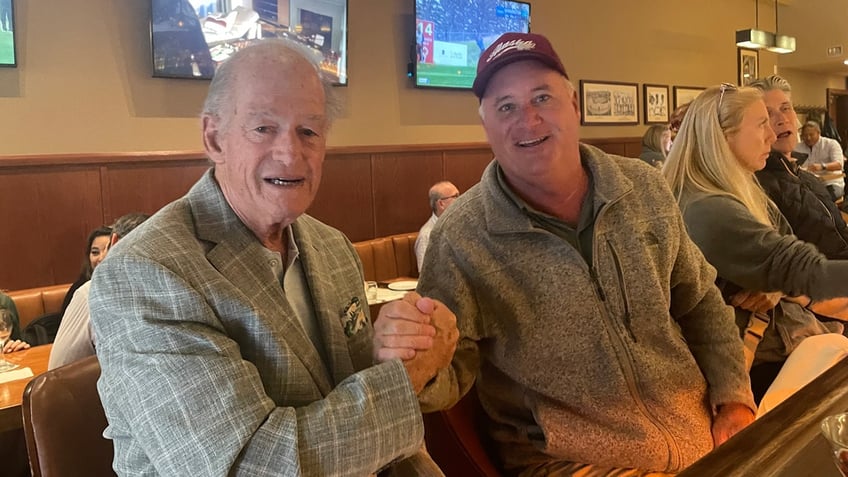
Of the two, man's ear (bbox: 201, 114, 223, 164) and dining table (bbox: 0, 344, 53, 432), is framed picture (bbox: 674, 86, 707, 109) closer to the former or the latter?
dining table (bbox: 0, 344, 53, 432)

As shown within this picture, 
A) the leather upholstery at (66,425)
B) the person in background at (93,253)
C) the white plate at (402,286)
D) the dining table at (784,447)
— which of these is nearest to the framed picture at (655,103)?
the white plate at (402,286)

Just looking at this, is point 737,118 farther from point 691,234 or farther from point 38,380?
point 38,380

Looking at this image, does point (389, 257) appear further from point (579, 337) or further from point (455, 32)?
point (579, 337)

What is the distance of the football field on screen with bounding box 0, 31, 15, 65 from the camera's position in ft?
11.4

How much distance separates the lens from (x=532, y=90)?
5.14ft

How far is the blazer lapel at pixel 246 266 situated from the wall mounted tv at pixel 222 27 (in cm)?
280

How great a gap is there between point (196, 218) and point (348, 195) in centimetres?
393

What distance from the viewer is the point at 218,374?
96 cm

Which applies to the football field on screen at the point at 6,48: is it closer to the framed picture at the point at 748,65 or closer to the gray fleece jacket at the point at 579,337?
the gray fleece jacket at the point at 579,337

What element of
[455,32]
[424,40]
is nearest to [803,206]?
[424,40]

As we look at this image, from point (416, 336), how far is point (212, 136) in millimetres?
554

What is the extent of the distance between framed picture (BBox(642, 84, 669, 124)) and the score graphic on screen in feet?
11.7

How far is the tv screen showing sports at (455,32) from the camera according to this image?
17.6 feet

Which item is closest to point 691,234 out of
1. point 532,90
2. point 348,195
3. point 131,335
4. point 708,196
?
point 708,196
